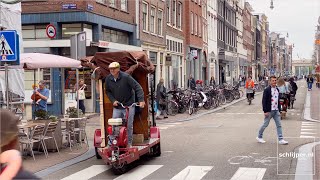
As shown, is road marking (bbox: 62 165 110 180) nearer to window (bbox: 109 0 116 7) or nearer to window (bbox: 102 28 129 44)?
window (bbox: 102 28 129 44)

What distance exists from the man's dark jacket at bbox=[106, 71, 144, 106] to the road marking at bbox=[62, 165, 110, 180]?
1.31 meters

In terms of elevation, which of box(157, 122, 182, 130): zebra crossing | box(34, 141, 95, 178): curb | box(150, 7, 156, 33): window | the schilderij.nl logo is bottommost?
box(157, 122, 182, 130): zebra crossing

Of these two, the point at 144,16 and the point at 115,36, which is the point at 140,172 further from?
the point at 144,16

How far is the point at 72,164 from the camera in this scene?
33.3 ft

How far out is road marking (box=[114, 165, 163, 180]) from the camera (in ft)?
28.7

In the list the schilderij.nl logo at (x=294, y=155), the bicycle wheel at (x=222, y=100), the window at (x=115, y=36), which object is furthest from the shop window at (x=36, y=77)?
the schilderij.nl logo at (x=294, y=155)

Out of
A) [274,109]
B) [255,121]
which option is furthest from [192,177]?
[255,121]

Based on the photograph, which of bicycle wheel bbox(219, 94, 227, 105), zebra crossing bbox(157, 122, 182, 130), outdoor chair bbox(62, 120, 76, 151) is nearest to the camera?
outdoor chair bbox(62, 120, 76, 151)

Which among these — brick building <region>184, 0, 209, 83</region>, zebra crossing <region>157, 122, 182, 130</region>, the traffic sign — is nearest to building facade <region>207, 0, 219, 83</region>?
brick building <region>184, 0, 209, 83</region>

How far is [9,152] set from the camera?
259 centimetres

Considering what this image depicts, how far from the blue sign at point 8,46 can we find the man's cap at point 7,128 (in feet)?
25.6

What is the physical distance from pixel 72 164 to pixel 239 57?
69438 millimetres

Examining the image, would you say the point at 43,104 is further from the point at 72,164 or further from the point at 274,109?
the point at 274,109

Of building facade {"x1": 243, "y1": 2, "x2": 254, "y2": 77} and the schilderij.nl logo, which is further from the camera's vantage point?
building facade {"x1": 243, "y1": 2, "x2": 254, "y2": 77}
